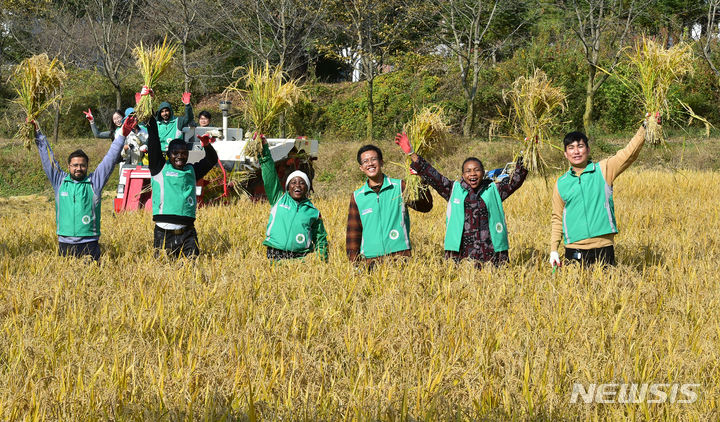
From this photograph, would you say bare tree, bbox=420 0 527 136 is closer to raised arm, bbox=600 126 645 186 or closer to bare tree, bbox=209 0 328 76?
bare tree, bbox=209 0 328 76

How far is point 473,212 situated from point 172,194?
2.39m

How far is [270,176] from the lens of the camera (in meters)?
4.66

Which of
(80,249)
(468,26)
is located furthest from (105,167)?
(468,26)

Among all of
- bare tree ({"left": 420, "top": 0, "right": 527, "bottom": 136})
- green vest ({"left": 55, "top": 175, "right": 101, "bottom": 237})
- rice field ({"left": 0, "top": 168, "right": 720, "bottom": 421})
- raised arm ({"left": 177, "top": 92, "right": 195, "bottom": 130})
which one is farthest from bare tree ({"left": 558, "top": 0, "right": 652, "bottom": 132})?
green vest ({"left": 55, "top": 175, "right": 101, "bottom": 237})

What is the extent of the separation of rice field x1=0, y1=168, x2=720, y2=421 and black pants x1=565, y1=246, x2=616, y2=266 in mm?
114

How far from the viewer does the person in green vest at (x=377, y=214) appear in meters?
4.38

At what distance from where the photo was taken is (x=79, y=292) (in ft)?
13.2

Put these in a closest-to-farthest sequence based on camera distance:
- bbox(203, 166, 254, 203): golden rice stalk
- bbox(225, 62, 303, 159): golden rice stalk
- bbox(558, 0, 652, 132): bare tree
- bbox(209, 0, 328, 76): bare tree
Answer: bbox(225, 62, 303, 159): golden rice stalk
bbox(203, 166, 254, 203): golden rice stalk
bbox(558, 0, 652, 132): bare tree
bbox(209, 0, 328, 76): bare tree

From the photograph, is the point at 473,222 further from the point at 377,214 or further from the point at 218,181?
the point at 218,181

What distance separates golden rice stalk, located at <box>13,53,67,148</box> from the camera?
5219 mm

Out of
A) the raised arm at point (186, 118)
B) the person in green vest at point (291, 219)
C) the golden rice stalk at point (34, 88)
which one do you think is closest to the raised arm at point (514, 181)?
the person in green vest at point (291, 219)

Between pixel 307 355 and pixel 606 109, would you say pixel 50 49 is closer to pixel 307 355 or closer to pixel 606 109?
pixel 606 109

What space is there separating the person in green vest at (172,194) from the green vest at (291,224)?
83cm

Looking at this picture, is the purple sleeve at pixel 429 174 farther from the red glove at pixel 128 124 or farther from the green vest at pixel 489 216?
the red glove at pixel 128 124
